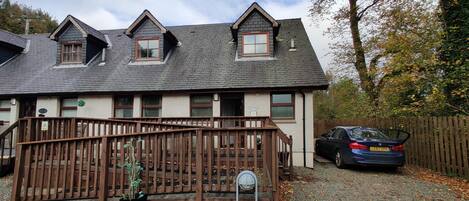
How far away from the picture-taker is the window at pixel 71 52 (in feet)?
44.8

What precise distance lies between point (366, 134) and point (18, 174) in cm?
942

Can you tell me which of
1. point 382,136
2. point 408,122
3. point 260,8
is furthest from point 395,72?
point 260,8

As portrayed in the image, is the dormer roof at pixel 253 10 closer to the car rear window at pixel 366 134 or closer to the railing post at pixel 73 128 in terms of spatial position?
the car rear window at pixel 366 134

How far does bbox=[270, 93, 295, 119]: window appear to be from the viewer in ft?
34.9

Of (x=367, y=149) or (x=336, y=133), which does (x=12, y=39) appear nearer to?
(x=336, y=133)

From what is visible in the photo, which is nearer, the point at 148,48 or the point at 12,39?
the point at 148,48

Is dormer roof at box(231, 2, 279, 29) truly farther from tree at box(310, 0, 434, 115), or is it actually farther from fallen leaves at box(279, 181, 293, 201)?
fallen leaves at box(279, 181, 293, 201)

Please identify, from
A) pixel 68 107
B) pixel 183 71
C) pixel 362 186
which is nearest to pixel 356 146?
pixel 362 186

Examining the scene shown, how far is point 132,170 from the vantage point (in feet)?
15.0

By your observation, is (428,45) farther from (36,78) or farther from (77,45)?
(36,78)

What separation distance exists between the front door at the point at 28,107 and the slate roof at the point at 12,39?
429 cm

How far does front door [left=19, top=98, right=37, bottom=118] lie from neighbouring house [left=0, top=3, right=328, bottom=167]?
4 centimetres

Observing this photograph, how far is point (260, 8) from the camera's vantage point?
12.3 m

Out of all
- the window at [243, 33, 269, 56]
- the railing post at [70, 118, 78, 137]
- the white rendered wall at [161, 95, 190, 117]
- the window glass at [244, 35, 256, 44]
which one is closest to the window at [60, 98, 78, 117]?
the white rendered wall at [161, 95, 190, 117]
